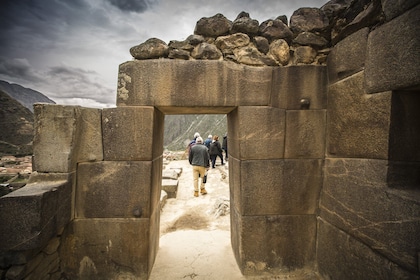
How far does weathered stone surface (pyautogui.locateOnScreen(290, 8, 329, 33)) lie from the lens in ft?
7.15

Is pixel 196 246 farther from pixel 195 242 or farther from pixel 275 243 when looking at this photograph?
pixel 275 243

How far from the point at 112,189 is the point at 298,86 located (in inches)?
100

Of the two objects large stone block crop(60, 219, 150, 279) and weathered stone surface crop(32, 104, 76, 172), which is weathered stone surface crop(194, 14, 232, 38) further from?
large stone block crop(60, 219, 150, 279)

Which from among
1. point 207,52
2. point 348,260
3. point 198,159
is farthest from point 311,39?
point 198,159

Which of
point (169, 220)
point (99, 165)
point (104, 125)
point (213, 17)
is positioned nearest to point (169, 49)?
point (213, 17)

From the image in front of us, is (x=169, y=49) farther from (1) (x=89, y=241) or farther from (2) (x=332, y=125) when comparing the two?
(1) (x=89, y=241)

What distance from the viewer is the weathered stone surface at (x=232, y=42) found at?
2217mm

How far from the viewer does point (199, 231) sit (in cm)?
344

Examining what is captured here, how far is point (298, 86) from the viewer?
2170 millimetres

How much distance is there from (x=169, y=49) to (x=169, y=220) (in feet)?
11.6

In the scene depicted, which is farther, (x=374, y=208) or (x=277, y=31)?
(x=277, y=31)

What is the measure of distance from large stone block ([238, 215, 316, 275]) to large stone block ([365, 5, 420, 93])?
5.43ft

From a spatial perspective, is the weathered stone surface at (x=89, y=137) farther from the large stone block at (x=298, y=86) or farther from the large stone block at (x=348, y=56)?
the large stone block at (x=348, y=56)

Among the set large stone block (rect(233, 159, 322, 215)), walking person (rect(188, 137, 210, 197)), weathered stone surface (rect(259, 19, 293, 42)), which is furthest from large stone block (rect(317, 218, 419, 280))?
walking person (rect(188, 137, 210, 197))
